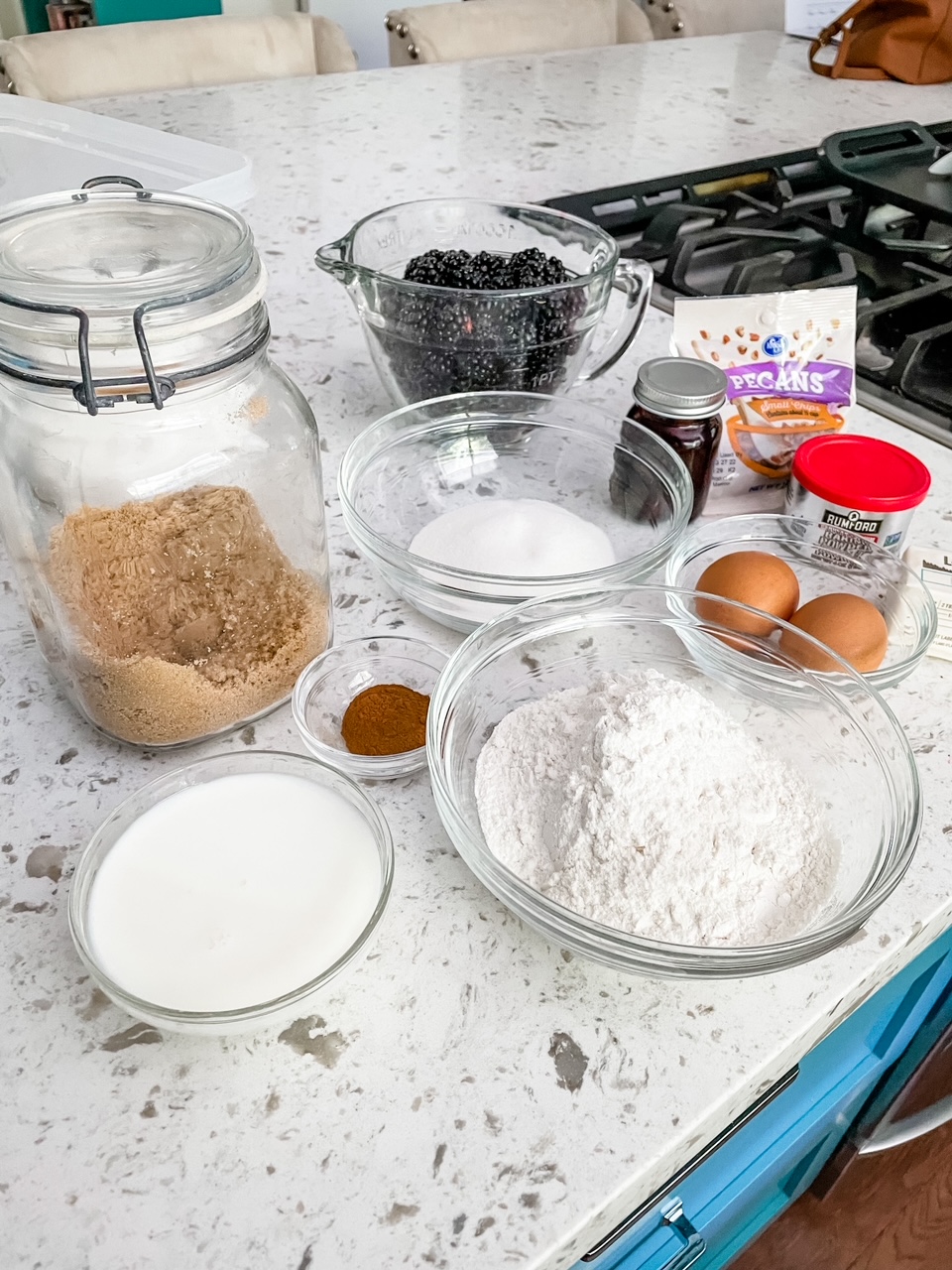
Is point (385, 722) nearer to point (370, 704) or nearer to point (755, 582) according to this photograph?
point (370, 704)

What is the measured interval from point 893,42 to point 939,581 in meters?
1.65

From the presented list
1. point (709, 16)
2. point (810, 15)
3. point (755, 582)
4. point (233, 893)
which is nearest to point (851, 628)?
point (755, 582)

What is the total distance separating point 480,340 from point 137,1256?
0.63 metres

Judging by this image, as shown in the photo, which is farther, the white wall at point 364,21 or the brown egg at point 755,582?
the white wall at point 364,21

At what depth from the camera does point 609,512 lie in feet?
2.56

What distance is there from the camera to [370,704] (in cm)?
59

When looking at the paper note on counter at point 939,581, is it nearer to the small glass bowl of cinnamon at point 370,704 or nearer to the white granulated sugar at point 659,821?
the white granulated sugar at point 659,821

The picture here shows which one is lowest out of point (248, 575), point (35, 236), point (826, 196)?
point (826, 196)

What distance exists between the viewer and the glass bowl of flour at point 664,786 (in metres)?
0.45

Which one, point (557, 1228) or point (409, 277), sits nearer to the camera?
Answer: point (557, 1228)

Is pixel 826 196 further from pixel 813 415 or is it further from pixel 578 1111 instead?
pixel 578 1111

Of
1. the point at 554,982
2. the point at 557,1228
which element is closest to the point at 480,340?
the point at 554,982

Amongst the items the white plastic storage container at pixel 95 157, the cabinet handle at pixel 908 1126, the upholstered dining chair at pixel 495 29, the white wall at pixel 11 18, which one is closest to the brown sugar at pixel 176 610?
the white plastic storage container at pixel 95 157

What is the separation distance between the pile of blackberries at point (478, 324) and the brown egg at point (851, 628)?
0.31 meters
